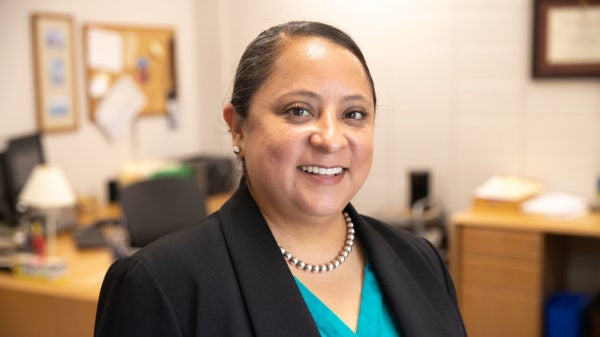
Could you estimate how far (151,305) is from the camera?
1.03 meters

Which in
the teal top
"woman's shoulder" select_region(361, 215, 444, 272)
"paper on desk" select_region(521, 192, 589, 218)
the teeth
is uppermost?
the teeth

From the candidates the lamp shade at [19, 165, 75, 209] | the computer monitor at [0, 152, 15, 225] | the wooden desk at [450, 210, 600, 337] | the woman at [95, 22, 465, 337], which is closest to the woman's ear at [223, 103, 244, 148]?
the woman at [95, 22, 465, 337]

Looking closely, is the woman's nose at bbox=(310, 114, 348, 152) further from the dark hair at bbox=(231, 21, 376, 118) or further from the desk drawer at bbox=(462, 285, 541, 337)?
the desk drawer at bbox=(462, 285, 541, 337)

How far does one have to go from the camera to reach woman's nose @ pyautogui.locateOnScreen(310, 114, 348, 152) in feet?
3.79

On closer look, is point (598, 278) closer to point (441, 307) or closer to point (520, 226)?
point (520, 226)

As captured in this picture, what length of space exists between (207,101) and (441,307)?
3561 mm

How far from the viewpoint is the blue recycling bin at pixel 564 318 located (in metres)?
3.39

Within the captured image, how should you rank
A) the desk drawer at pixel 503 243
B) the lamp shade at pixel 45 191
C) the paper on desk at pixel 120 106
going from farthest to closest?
the paper on desk at pixel 120 106, the desk drawer at pixel 503 243, the lamp shade at pixel 45 191

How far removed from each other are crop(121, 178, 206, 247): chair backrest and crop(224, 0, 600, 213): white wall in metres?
1.22

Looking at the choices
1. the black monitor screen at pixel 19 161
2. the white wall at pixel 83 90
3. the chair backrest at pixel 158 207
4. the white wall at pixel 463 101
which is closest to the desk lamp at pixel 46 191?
the black monitor screen at pixel 19 161

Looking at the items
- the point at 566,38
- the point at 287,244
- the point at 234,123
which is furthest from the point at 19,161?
the point at 566,38

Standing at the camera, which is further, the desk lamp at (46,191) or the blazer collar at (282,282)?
the desk lamp at (46,191)

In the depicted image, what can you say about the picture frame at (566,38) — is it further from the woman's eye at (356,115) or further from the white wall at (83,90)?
the woman's eye at (356,115)

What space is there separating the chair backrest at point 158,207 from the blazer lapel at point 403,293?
1.84m
